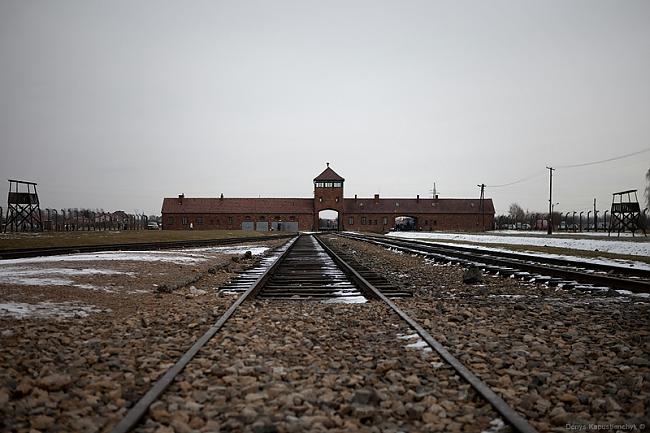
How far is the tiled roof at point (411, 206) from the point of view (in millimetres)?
93625

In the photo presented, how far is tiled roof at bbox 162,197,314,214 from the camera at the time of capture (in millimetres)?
91188

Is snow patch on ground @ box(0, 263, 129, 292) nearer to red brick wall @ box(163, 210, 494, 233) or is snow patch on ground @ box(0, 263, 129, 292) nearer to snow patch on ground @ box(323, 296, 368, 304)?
snow patch on ground @ box(323, 296, 368, 304)

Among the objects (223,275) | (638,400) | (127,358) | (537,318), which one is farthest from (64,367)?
(223,275)

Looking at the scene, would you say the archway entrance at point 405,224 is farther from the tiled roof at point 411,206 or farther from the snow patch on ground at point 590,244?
the snow patch on ground at point 590,244

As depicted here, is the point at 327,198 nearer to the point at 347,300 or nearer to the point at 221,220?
the point at 221,220

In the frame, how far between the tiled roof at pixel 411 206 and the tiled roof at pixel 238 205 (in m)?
9.30

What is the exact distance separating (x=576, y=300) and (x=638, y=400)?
471 centimetres

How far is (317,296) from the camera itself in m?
8.49

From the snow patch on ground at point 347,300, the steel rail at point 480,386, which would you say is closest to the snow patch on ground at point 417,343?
the steel rail at point 480,386

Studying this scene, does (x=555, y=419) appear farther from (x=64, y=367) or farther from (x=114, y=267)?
(x=114, y=267)

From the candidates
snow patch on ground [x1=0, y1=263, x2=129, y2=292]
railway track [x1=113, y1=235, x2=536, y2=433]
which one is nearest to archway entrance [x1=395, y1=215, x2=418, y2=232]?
railway track [x1=113, y1=235, x2=536, y2=433]

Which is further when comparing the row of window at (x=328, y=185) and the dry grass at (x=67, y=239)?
the row of window at (x=328, y=185)

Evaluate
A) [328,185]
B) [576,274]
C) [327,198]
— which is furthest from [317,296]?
[328,185]

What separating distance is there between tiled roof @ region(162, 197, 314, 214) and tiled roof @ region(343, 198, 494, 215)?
9.30 metres
